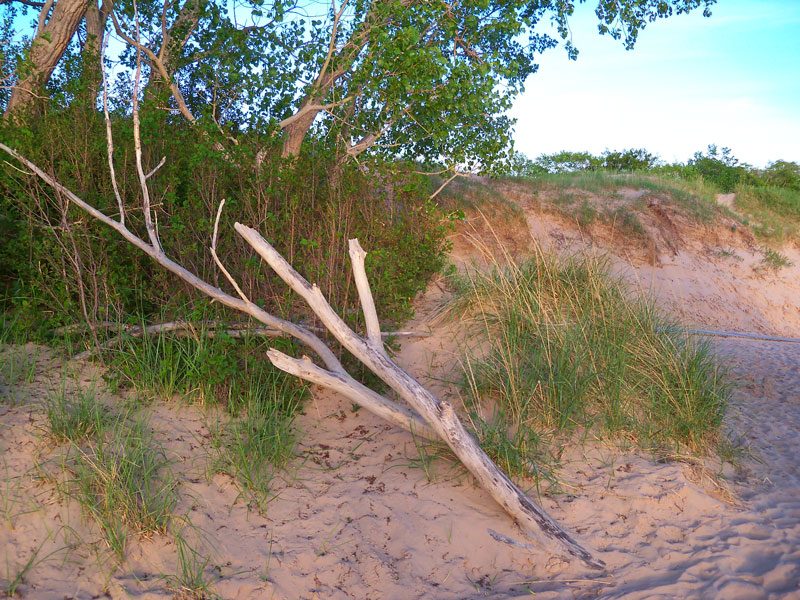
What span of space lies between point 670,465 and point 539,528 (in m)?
1.46

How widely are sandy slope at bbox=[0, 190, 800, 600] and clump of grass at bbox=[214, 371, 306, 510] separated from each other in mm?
112

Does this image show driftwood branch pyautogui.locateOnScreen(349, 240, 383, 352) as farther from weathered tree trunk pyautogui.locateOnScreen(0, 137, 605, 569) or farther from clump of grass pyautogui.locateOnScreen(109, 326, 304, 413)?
clump of grass pyautogui.locateOnScreen(109, 326, 304, 413)

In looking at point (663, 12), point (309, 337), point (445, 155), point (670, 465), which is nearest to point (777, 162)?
point (663, 12)

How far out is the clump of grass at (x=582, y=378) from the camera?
192 inches

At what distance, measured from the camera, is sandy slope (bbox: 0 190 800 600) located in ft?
11.4

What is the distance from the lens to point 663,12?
8672mm

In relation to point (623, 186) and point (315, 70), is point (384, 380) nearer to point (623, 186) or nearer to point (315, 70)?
point (315, 70)

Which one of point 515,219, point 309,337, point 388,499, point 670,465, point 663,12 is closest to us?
point 388,499

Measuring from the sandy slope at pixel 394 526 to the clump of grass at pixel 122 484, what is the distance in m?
0.10

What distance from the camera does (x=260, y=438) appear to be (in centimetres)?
451

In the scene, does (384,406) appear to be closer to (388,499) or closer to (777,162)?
(388,499)

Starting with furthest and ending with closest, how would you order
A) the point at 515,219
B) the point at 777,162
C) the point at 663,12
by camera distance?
the point at 777,162, the point at 515,219, the point at 663,12

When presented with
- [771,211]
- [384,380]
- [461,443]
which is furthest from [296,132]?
[771,211]

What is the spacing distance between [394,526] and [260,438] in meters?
1.20
